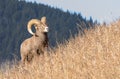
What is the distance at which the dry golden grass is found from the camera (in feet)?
20.7

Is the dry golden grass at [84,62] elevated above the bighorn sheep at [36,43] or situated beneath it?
situated beneath

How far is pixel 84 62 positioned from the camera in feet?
22.1

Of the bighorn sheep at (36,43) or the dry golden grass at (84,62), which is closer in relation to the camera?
the dry golden grass at (84,62)

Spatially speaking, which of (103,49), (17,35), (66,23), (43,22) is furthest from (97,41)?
(66,23)

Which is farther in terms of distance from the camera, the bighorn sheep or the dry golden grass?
the bighorn sheep

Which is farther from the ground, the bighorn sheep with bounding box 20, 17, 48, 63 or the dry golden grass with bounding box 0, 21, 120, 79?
the bighorn sheep with bounding box 20, 17, 48, 63

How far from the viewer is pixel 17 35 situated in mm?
162875

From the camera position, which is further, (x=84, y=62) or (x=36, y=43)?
(x=36, y=43)

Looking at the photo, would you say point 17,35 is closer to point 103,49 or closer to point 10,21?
point 10,21

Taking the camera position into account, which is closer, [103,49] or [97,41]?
[103,49]

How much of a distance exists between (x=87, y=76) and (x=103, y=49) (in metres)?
0.93

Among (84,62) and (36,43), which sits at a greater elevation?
(36,43)

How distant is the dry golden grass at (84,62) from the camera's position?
630 cm

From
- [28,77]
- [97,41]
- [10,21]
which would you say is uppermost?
[10,21]
